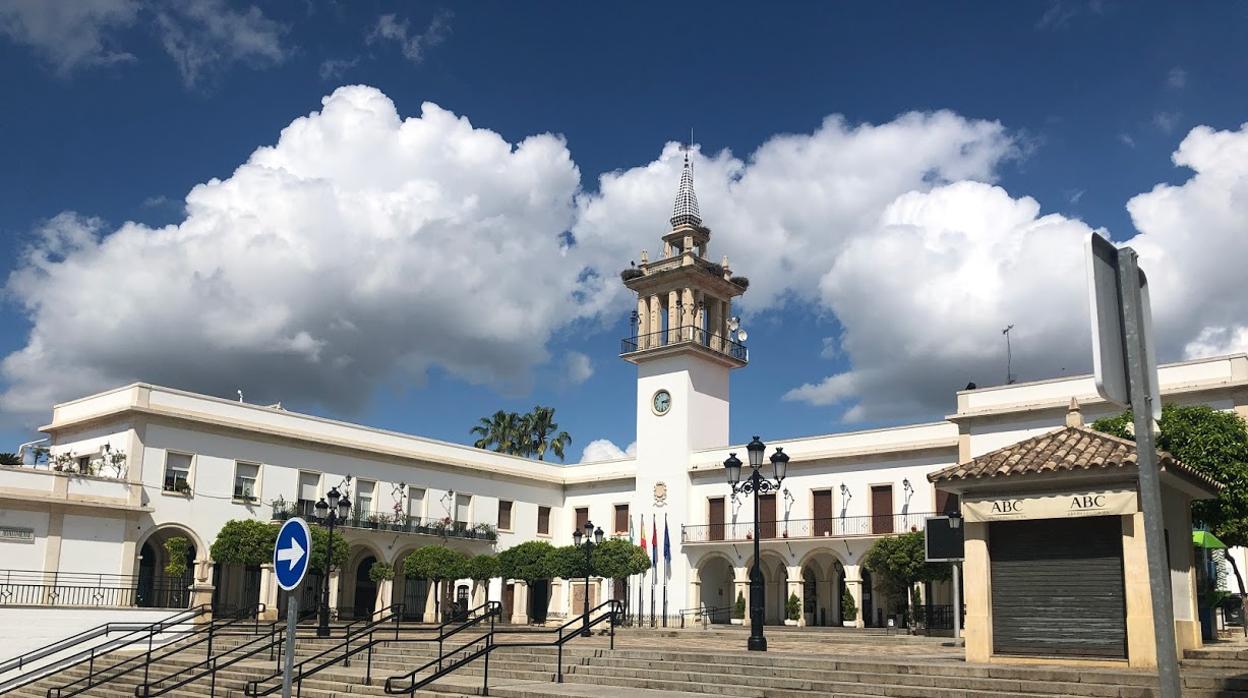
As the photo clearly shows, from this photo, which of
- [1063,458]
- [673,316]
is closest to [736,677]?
[1063,458]

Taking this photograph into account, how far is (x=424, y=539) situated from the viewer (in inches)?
1606

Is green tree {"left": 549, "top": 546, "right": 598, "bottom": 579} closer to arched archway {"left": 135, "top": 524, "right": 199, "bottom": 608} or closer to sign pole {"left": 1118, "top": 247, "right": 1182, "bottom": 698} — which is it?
arched archway {"left": 135, "top": 524, "right": 199, "bottom": 608}

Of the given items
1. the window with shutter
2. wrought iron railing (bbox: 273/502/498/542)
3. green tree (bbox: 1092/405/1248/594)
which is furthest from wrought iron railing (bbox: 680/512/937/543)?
green tree (bbox: 1092/405/1248/594)

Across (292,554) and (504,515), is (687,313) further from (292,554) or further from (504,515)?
(292,554)

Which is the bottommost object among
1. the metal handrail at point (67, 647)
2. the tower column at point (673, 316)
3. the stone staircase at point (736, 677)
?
the metal handrail at point (67, 647)

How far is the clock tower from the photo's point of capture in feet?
141

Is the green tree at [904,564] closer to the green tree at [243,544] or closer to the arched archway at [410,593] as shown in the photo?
the arched archway at [410,593]

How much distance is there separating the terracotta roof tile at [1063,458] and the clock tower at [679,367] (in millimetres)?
28370

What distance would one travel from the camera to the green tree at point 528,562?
38719 mm

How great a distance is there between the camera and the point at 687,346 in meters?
42.9

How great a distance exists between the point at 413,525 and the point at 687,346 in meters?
12.8

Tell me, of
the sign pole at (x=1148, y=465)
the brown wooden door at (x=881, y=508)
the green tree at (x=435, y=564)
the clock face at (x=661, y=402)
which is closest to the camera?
the sign pole at (x=1148, y=465)

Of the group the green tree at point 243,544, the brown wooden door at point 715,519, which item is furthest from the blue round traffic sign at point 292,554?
the brown wooden door at point 715,519

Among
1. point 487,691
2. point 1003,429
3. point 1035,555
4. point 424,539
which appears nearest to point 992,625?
point 1035,555
